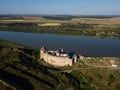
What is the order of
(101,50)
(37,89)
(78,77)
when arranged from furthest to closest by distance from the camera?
(101,50) < (78,77) < (37,89)

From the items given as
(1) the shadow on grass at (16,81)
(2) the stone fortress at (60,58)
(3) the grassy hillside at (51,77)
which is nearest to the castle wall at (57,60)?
(2) the stone fortress at (60,58)

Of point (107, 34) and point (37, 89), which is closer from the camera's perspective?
point (37, 89)

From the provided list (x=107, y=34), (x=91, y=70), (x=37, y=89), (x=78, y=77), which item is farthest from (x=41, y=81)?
(x=107, y=34)

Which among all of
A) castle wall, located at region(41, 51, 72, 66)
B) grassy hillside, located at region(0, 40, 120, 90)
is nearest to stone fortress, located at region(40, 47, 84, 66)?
castle wall, located at region(41, 51, 72, 66)

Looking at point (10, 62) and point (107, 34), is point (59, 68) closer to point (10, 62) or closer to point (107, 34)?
point (10, 62)

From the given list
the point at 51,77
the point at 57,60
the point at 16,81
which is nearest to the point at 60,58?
the point at 57,60

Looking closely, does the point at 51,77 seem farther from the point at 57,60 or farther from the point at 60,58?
the point at 57,60

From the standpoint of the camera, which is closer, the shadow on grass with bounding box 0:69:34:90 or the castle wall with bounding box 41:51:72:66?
the shadow on grass with bounding box 0:69:34:90

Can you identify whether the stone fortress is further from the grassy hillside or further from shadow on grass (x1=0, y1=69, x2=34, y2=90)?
shadow on grass (x1=0, y1=69, x2=34, y2=90)
